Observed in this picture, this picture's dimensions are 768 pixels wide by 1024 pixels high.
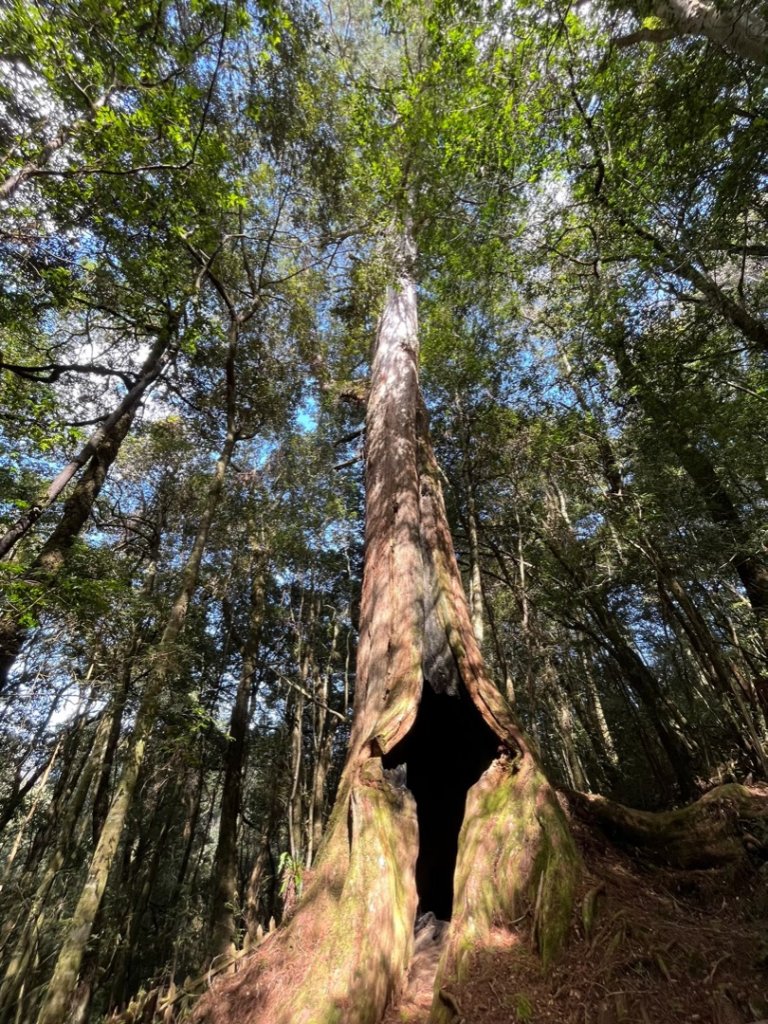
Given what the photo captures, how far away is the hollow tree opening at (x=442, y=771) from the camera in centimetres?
319

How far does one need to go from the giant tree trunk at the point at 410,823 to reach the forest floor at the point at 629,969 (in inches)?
4.3

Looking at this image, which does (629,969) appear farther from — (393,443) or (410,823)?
(393,443)

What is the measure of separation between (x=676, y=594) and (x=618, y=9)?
20.6 ft

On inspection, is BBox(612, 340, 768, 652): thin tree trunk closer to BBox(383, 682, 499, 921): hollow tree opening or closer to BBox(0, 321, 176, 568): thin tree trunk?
BBox(383, 682, 499, 921): hollow tree opening

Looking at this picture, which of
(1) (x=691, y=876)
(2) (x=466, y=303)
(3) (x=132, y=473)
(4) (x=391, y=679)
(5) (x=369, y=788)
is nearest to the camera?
(5) (x=369, y=788)

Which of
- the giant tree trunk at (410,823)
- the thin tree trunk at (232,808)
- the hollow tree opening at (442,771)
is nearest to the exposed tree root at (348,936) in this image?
the giant tree trunk at (410,823)

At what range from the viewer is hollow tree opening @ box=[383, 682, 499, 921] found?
10.5 ft

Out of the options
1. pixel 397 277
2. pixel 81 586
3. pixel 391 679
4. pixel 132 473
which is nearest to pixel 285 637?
pixel 132 473

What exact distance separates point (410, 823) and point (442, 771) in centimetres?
86

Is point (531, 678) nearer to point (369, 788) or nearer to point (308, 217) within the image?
point (369, 788)

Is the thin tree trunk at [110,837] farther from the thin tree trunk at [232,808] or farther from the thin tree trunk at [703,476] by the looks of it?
the thin tree trunk at [703,476]

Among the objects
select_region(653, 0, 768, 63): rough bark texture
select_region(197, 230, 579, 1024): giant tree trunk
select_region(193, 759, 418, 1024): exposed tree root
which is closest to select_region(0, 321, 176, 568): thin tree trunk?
select_region(197, 230, 579, 1024): giant tree trunk

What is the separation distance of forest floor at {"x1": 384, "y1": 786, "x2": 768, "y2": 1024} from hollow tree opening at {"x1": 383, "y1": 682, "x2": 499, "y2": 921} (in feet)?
1.98

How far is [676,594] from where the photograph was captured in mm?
6371
